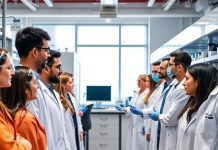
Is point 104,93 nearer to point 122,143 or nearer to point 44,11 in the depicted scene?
→ point 122,143

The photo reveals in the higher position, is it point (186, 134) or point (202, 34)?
point (202, 34)

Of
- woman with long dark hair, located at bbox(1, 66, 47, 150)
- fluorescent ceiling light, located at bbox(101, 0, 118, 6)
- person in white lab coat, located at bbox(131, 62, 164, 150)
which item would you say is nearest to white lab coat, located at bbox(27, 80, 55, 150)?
woman with long dark hair, located at bbox(1, 66, 47, 150)

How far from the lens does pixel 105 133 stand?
779 cm

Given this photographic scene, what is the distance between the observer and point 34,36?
105 inches

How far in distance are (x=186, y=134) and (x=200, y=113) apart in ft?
0.86

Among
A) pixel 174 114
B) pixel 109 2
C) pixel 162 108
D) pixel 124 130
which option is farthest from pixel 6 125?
pixel 124 130

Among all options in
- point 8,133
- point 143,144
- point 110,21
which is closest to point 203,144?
point 8,133

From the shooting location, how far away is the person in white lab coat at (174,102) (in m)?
3.87

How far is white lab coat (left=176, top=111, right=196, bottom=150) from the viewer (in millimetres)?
3197

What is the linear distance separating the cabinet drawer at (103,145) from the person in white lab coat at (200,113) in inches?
176

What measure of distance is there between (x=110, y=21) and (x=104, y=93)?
2590 mm

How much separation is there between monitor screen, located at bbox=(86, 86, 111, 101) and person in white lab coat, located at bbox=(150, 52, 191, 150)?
4.75 metres

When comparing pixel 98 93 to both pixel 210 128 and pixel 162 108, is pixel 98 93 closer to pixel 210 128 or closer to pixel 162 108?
pixel 162 108

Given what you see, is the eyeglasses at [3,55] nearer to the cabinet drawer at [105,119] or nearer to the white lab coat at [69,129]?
the white lab coat at [69,129]
